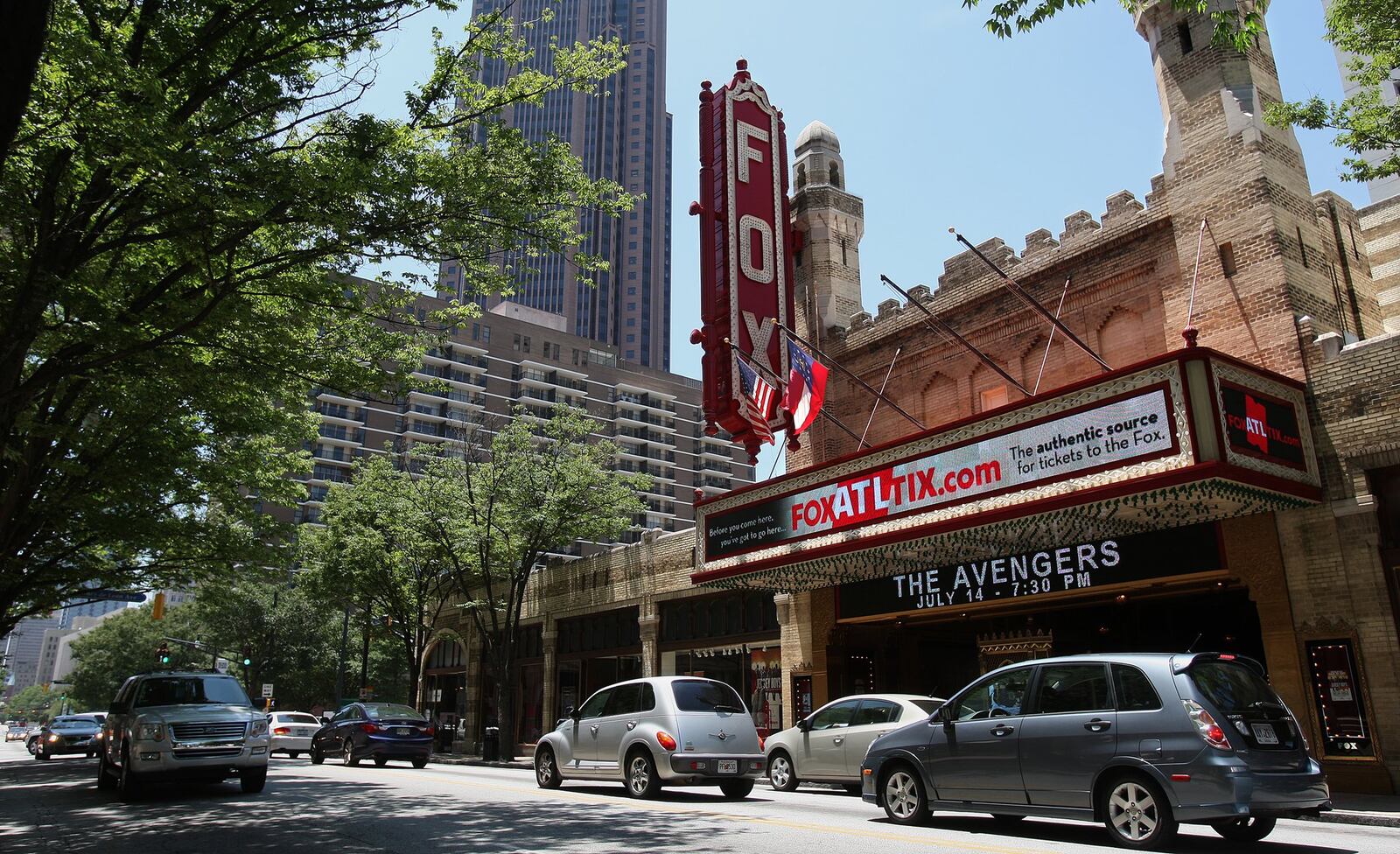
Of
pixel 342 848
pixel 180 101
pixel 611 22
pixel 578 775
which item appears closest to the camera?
pixel 342 848

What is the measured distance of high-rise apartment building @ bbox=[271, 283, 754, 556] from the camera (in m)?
98.3

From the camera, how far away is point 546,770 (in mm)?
15117

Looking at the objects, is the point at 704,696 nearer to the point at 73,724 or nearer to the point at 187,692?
the point at 187,692

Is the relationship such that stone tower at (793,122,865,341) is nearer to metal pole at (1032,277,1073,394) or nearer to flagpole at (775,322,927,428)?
flagpole at (775,322,927,428)

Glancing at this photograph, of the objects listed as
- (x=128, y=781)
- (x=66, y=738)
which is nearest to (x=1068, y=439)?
(x=128, y=781)

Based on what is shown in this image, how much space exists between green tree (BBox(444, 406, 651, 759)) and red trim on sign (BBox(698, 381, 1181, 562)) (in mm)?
9076

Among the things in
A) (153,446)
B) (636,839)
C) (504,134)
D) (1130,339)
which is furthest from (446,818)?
(1130,339)

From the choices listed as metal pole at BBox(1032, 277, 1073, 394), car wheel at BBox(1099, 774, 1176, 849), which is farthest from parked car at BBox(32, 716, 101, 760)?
car wheel at BBox(1099, 774, 1176, 849)

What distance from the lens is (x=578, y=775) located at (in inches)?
573

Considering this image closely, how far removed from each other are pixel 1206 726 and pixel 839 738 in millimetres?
7173

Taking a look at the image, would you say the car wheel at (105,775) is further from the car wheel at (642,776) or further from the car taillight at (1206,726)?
the car taillight at (1206,726)

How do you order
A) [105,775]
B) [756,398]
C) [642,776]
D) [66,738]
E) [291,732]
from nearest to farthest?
1. [642,776]
2. [105,775]
3. [756,398]
4. [291,732]
5. [66,738]

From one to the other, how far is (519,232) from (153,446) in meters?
10.0

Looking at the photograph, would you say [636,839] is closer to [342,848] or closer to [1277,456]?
[342,848]
